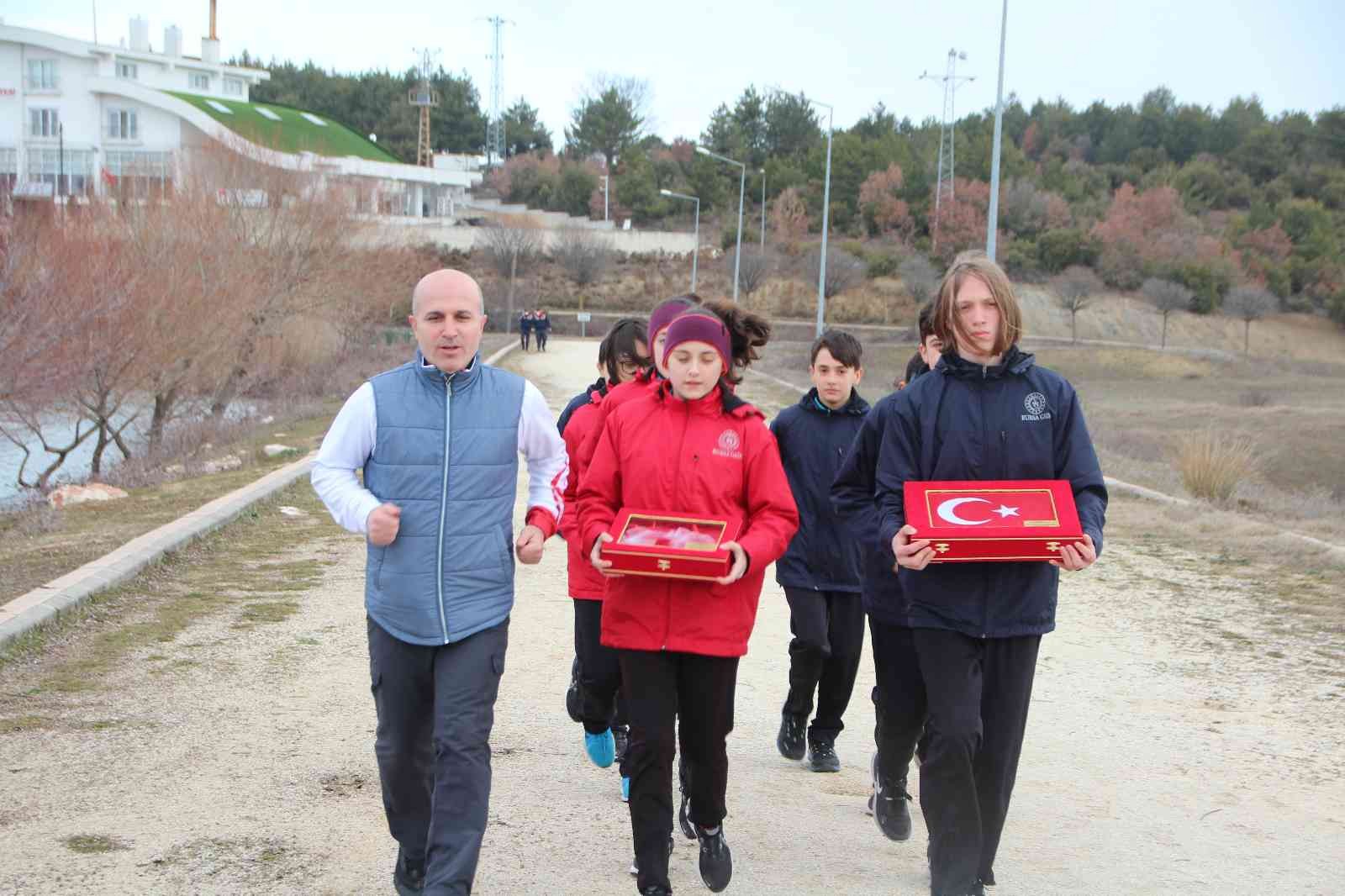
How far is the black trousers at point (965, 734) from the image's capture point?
4.08 metres

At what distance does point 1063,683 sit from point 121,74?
3235 inches

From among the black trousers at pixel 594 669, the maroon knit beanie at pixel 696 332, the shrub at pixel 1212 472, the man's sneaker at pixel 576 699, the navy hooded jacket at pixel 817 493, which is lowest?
the shrub at pixel 1212 472

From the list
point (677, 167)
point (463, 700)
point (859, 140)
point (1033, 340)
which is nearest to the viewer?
point (463, 700)

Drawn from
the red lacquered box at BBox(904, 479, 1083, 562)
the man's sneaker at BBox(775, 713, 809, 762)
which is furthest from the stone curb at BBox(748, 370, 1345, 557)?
the red lacquered box at BBox(904, 479, 1083, 562)

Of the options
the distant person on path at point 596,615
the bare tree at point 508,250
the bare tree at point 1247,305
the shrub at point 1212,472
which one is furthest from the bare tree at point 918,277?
the distant person on path at point 596,615

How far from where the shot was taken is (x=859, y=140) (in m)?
101

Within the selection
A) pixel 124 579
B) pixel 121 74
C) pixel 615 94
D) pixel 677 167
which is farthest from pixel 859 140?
pixel 124 579

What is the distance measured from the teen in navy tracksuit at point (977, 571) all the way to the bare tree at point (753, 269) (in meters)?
76.4

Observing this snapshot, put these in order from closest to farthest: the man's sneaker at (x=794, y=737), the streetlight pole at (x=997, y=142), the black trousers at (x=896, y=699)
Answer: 1. the black trousers at (x=896, y=699)
2. the man's sneaker at (x=794, y=737)
3. the streetlight pole at (x=997, y=142)

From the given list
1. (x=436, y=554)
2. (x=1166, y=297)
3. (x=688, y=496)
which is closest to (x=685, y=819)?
(x=688, y=496)

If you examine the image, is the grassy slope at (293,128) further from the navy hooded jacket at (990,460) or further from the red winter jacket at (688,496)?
the navy hooded jacket at (990,460)

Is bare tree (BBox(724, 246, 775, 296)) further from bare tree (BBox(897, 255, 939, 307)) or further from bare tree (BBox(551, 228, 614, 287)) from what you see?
bare tree (BBox(897, 255, 939, 307))

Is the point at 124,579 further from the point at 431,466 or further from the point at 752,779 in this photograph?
the point at 431,466

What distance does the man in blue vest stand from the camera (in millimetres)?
→ 3980
